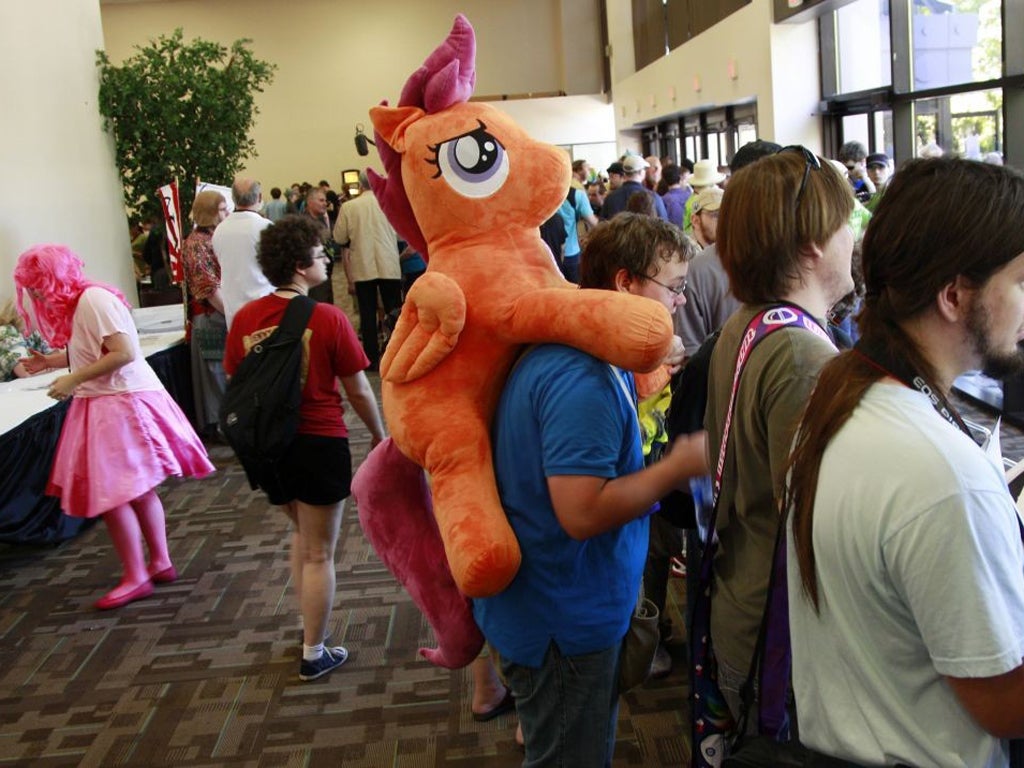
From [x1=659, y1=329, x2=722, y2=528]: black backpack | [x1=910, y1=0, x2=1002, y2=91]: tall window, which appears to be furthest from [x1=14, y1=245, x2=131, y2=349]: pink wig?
[x1=910, y1=0, x2=1002, y2=91]: tall window

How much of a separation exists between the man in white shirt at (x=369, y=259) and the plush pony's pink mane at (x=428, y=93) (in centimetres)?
551

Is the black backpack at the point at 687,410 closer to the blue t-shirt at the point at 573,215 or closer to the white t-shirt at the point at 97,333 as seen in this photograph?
the white t-shirt at the point at 97,333

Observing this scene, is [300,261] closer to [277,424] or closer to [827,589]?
[277,424]

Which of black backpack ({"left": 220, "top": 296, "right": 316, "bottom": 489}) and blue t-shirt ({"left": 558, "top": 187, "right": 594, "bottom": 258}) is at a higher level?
blue t-shirt ({"left": 558, "top": 187, "right": 594, "bottom": 258})

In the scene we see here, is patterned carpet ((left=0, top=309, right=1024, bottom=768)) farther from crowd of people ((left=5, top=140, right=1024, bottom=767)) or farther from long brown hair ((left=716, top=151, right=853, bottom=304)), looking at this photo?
long brown hair ((left=716, top=151, right=853, bottom=304))

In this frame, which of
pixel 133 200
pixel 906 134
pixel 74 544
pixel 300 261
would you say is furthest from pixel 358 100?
pixel 300 261

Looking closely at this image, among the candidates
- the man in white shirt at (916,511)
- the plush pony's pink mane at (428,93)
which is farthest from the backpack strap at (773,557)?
the plush pony's pink mane at (428,93)

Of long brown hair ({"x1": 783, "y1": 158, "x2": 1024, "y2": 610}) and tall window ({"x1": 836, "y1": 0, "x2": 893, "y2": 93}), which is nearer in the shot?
long brown hair ({"x1": 783, "y1": 158, "x2": 1024, "y2": 610})

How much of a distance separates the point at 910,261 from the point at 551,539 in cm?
Result: 72

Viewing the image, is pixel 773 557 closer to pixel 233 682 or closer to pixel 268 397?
pixel 268 397

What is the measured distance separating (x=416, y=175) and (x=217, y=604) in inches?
93.7

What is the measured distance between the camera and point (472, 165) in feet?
5.45

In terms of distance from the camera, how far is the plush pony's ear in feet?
5.66

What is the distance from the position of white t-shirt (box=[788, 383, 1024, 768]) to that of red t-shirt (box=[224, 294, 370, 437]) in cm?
187
